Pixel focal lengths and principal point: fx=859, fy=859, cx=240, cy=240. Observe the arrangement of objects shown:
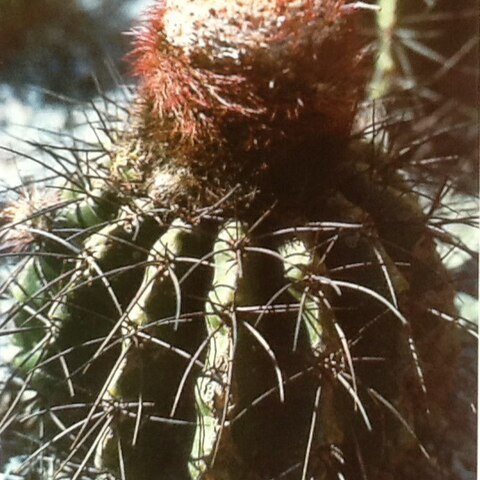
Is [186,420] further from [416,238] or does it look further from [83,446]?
[416,238]

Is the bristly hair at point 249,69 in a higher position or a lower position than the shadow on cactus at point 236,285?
higher

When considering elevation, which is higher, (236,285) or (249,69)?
(249,69)

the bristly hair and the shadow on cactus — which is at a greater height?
the bristly hair

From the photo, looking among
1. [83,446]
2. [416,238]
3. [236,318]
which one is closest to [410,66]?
[416,238]

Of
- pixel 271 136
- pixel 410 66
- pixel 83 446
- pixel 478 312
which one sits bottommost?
pixel 83 446
